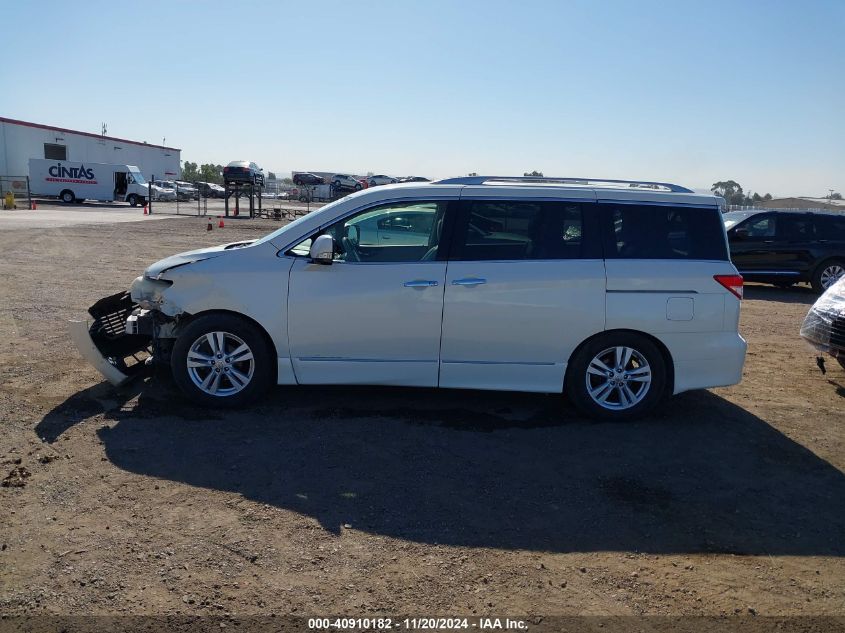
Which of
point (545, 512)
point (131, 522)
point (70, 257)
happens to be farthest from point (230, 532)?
point (70, 257)

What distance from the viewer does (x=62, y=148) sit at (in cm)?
5453

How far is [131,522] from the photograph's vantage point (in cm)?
388

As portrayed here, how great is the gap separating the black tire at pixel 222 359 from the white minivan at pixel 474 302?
1 cm

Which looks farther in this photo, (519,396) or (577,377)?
(519,396)

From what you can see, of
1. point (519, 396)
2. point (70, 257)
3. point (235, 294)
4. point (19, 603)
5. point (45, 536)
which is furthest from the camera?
point (70, 257)

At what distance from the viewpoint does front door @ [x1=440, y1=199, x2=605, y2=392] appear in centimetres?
564

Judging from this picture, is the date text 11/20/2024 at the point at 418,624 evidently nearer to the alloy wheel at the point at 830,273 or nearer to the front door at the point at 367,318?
the front door at the point at 367,318

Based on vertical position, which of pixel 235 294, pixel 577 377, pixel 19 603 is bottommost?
pixel 19 603

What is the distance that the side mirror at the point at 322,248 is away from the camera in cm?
548

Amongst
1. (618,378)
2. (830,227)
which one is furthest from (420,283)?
(830,227)

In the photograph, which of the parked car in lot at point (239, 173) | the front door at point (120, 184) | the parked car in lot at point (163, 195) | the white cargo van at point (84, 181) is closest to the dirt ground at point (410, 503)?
the parked car in lot at point (239, 173)

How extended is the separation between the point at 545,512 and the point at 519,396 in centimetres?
225

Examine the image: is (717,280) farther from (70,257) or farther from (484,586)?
(70,257)

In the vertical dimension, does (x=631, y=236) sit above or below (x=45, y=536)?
above
